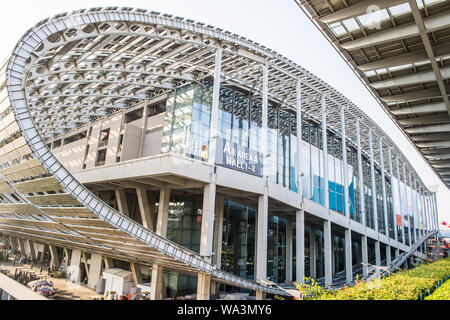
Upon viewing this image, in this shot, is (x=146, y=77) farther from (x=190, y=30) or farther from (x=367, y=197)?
(x=367, y=197)

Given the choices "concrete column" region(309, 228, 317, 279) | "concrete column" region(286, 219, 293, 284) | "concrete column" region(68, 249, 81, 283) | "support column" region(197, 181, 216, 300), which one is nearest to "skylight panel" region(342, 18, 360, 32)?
"support column" region(197, 181, 216, 300)

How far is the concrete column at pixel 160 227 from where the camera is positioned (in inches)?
906

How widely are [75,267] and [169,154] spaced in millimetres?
23912

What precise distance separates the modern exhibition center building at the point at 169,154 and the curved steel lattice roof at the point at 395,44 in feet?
30.9

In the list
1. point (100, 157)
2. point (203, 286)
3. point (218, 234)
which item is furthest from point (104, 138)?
point (203, 286)

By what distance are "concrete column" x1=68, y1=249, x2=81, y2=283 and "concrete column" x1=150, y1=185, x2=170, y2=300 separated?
42.0 ft

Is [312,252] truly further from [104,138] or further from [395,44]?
[104,138]

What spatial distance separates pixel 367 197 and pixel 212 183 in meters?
49.9

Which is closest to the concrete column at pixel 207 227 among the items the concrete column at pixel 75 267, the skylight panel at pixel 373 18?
the skylight panel at pixel 373 18

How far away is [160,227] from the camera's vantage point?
22.9m

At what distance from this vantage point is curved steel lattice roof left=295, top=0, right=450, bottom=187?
1237cm

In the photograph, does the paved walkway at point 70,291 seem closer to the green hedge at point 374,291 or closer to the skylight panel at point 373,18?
the green hedge at point 374,291
